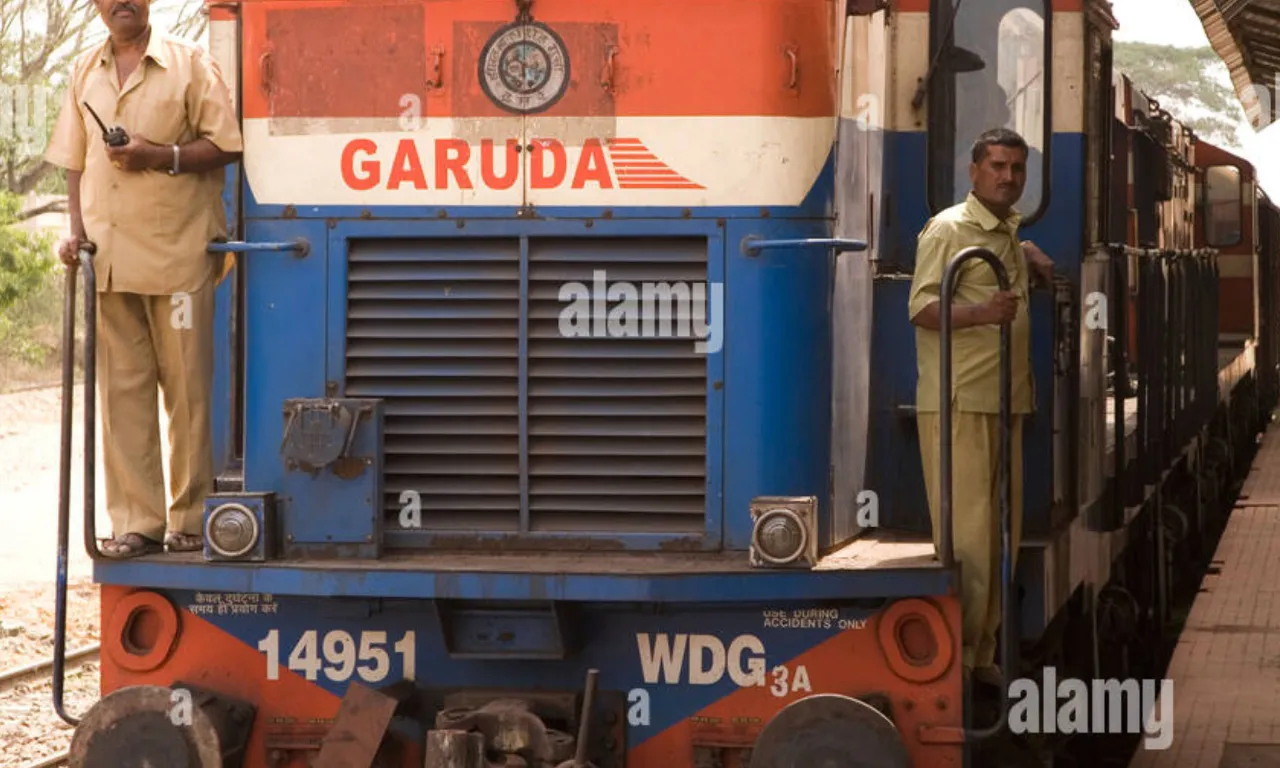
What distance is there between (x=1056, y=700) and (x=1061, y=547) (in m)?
0.91

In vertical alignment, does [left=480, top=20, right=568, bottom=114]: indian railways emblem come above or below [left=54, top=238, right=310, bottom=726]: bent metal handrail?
above

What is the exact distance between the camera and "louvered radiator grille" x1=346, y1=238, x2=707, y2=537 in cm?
560

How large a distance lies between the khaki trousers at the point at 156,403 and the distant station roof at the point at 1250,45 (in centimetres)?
896

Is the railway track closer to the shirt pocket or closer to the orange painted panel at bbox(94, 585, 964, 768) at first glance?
the orange painted panel at bbox(94, 585, 964, 768)

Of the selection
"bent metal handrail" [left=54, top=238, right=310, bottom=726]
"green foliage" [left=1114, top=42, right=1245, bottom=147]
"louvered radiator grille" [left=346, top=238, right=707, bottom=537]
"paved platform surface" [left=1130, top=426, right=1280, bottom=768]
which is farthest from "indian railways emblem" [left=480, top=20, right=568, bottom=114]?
"green foliage" [left=1114, top=42, right=1245, bottom=147]

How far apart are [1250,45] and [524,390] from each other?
50.5ft

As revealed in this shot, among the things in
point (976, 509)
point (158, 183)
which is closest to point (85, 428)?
point (158, 183)

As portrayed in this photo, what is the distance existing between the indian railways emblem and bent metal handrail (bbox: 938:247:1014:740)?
1.23 metres

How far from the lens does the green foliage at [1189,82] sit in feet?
367

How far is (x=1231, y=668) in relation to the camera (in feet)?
30.9

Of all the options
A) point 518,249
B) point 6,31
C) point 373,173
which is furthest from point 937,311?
point 6,31

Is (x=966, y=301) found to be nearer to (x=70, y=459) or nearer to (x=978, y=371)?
(x=978, y=371)

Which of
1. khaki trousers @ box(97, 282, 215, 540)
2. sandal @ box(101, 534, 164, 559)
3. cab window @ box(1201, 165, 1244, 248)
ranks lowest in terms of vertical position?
sandal @ box(101, 534, 164, 559)

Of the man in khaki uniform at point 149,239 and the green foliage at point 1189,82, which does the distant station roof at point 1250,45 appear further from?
the green foliage at point 1189,82
